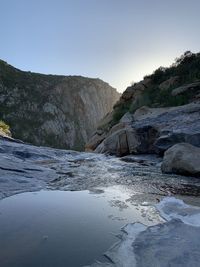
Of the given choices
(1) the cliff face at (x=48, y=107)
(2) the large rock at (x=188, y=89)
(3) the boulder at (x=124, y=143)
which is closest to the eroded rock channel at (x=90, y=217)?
(3) the boulder at (x=124, y=143)

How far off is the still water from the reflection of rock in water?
0.19 metres

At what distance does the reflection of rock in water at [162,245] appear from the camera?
3.62m

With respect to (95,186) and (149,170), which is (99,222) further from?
(149,170)

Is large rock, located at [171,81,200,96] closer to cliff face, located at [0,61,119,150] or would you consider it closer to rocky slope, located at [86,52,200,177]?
rocky slope, located at [86,52,200,177]

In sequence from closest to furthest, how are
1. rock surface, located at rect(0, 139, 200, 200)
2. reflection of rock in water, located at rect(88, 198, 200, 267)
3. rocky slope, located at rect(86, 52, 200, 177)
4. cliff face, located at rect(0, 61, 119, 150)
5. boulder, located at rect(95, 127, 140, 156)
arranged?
1. reflection of rock in water, located at rect(88, 198, 200, 267)
2. rock surface, located at rect(0, 139, 200, 200)
3. rocky slope, located at rect(86, 52, 200, 177)
4. boulder, located at rect(95, 127, 140, 156)
5. cliff face, located at rect(0, 61, 119, 150)

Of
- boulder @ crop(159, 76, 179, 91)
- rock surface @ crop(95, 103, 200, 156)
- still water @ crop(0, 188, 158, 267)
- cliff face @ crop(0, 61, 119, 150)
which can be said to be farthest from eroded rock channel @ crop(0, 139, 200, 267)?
cliff face @ crop(0, 61, 119, 150)

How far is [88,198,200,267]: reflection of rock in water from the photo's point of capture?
3.62m

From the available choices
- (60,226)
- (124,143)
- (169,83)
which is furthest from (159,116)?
(60,226)

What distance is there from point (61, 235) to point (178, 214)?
2.13 m

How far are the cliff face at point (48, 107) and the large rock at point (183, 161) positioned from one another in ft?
174

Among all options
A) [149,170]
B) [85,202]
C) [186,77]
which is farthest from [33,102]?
[85,202]

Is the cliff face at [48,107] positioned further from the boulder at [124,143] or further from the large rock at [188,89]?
the boulder at [124,143]

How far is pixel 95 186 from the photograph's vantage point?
8203 mm

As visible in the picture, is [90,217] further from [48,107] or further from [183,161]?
[48,107]
